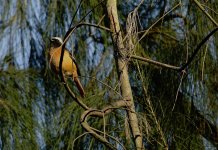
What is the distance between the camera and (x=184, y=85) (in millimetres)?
1753

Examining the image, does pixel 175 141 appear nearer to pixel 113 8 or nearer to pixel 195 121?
pixel 195 121

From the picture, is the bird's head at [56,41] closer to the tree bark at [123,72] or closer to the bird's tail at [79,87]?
the bird's tail at [79,87]

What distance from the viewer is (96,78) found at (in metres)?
1.81

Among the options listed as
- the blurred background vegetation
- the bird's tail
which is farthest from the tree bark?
the bird's tail

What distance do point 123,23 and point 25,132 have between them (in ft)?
1.64

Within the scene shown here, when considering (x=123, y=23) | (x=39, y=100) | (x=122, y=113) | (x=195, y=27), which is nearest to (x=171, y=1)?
(x=195, y=27)

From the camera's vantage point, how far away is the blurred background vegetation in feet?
5.63

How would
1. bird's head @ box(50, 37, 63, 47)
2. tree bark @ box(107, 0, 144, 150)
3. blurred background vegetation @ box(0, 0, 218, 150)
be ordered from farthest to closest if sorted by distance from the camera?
bird's head @ box(50, 37, 63, 47) → blurred background vegetation @ box(0, 0, 218, 150) → tree bark @ box(107, 0, 144, 150)

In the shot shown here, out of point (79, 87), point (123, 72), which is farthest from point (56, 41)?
point (123, 72)

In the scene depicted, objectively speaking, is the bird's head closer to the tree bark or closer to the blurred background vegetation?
the blurred background vegetation

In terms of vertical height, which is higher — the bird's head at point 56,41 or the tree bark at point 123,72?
the bird's head at point 56,41

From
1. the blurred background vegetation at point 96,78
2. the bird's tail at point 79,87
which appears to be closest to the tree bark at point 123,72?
the blurred background vegetation at point 96,78

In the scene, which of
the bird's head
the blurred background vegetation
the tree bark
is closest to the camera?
the tree bark

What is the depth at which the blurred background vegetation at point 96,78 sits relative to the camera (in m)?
1.72
